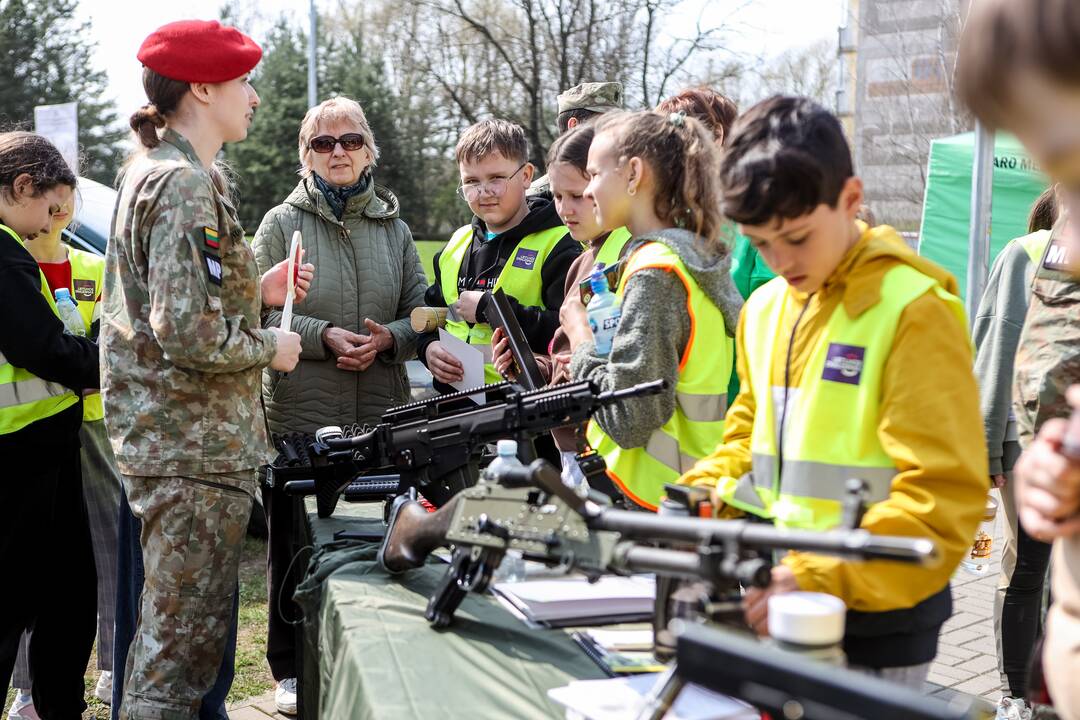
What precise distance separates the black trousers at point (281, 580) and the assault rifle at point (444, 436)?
494 millimetres

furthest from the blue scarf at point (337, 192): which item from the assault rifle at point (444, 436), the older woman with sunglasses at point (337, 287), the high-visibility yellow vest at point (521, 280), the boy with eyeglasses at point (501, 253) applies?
the assault rifle at point (444, 436)

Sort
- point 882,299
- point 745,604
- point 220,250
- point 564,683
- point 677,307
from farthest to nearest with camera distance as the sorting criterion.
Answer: point 220,250
point 677,307
point 564,683
point 882,299
point 745,604

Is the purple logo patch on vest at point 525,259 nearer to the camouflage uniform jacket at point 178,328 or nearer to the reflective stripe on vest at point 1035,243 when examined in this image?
the camouflage uniform jacket at point 178,328

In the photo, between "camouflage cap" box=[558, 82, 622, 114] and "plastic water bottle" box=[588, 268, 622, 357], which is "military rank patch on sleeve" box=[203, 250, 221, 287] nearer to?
"plastic water bottle" box=[588, 268, 622, 357]

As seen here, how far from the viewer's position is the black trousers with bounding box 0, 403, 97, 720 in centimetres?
349

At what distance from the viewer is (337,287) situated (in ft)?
13.5

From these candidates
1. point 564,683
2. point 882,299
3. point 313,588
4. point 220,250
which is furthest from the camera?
point 220,250

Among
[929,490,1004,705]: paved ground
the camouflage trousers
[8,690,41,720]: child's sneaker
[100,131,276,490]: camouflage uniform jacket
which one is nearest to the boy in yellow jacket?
[100,131,276,490]: camouflage uniform jacket

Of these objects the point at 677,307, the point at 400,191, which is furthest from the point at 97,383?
the point at 400,191

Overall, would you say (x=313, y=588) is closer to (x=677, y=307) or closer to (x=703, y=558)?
(x=677, y=307)

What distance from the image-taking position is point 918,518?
1573 millimetres

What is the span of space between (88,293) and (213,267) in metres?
1.44

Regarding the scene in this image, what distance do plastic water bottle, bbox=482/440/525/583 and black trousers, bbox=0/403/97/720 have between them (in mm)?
2017

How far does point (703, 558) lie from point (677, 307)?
3.78 feet
